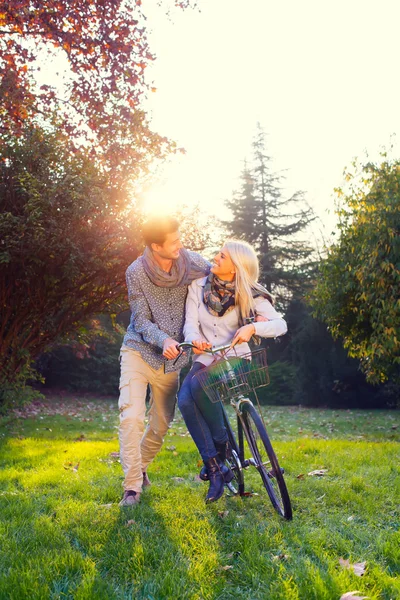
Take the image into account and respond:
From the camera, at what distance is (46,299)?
1129cm

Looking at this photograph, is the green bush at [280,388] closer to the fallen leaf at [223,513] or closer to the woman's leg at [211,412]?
the woman's leg at [211,412]

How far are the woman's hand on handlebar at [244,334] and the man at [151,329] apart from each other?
23.4 inches

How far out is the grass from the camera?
278 cm

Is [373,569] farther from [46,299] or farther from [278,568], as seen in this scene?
[46,299]

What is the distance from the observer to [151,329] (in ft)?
14.5

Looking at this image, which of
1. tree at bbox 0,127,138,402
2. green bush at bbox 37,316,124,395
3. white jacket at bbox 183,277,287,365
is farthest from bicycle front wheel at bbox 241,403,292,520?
green bush at bbox 37,316,124,395

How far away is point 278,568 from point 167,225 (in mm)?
2445

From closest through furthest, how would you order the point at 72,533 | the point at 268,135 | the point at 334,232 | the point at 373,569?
1. the point at 373,569
2. the point at 72,533
3. the point at 334,232
4. the point at 268,135

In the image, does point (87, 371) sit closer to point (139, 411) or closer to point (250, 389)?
point (139, 411)

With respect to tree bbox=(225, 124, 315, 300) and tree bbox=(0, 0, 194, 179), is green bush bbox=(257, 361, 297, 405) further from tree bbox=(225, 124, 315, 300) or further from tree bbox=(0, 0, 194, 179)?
tree bbox=(0, 0, 194, 179)

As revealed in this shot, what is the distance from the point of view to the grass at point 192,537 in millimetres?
2783

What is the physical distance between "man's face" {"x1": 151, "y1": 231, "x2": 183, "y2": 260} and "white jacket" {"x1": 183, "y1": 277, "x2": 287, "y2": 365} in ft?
0.94

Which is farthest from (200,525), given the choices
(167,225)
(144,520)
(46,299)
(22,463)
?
(46,299)

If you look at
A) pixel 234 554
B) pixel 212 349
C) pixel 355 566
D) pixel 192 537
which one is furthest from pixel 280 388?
pixel 355 566
